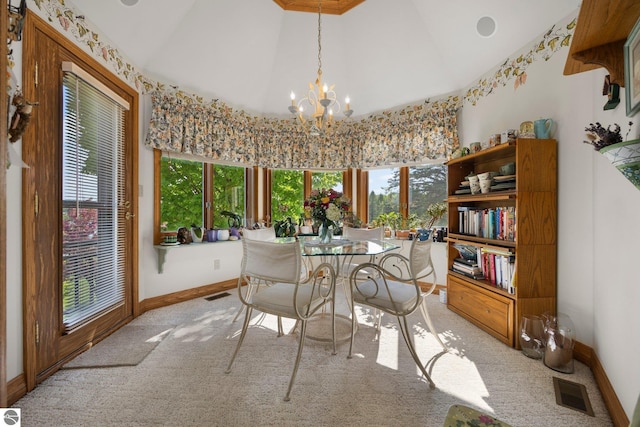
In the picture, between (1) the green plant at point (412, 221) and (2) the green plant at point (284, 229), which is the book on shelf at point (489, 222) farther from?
(2) the green plant at point (284, 229)

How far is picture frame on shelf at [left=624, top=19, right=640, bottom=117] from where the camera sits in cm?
101

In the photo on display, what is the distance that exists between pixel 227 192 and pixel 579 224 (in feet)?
12.6

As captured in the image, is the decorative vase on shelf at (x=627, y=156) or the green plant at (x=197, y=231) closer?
the decorative vase on shelf at (x=627, y=156)

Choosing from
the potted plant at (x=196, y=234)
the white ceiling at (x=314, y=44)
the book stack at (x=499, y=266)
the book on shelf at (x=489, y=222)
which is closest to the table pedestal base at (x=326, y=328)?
the book stack at (x=499, y=266)

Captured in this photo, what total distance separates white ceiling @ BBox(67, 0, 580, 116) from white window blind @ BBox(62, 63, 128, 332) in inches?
24.7

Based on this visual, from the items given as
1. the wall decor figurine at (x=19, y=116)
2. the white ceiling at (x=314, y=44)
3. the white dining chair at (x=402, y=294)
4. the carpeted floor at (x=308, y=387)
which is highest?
the white ceiling at (x=314, y=44)

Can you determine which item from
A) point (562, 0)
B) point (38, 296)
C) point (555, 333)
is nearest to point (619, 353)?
point (555, 333)

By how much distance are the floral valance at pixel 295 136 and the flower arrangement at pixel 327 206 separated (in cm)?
181

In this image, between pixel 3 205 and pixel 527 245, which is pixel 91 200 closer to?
pixel 3 205

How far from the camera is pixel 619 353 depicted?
1.49 metres

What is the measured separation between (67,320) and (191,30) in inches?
115

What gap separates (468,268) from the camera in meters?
2.71

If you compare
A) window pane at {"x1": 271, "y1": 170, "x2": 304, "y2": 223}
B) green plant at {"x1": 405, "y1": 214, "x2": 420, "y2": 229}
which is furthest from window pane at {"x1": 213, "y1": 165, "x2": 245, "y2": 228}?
green plant at {"x1": 405, "y1": 214, "x2": 420, "y2": 229}

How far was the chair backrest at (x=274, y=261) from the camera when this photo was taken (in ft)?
5.26
